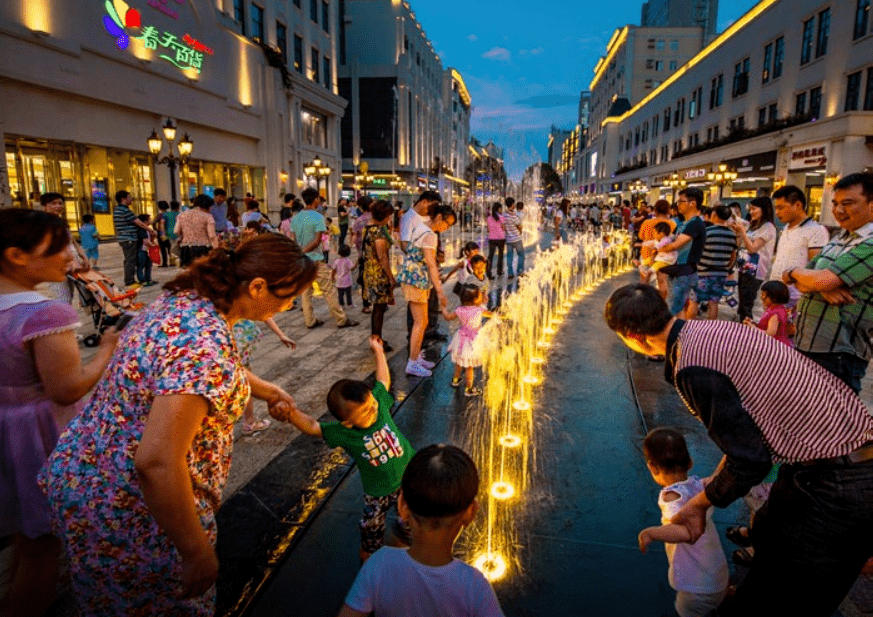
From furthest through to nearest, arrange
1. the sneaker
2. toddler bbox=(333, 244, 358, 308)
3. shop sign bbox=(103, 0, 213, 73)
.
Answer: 1. shop sign bbox=(103, 0, 213, 73)
2. toddler bbox=(333, 244, 358, 308)
3. the sneaker

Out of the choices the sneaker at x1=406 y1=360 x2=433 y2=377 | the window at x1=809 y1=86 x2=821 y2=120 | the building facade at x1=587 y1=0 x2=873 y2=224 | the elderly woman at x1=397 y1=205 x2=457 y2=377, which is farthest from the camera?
the window at x1=809 y1=86 x2=821 y2=120

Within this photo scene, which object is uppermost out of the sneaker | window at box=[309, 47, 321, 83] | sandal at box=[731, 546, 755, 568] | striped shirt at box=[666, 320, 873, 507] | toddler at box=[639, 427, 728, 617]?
window at box=[309, 47, 321, 83]

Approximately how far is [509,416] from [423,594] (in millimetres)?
3332

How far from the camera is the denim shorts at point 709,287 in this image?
6914mm

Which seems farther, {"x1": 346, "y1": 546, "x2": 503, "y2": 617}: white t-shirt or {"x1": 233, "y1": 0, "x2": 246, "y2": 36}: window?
{"x1": 233, "y1": 0, "x2": 246, "y2": 36}: window

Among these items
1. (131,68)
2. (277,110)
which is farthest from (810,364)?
(277,110)

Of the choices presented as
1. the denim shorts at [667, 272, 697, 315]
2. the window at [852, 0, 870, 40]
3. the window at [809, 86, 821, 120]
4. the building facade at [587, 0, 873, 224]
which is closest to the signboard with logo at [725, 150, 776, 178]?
the building facade at [587, 0, 873, 224]

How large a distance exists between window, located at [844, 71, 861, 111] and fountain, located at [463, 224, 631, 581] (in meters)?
20.3

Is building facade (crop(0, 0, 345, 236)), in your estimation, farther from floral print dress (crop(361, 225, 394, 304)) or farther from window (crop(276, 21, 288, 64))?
floral print dress (crop(361, 225, 394, 304))

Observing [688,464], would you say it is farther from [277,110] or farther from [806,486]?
[277,110]

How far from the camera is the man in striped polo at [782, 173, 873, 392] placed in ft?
9.12

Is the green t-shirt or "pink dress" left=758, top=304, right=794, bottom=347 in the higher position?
"pink dress" left=758, top=304, right=794, bottom=347

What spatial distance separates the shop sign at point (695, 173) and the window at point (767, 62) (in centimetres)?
772

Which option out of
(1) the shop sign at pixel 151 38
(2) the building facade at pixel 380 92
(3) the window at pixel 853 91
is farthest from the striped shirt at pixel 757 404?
(2) the building facade at pixel 380 92
